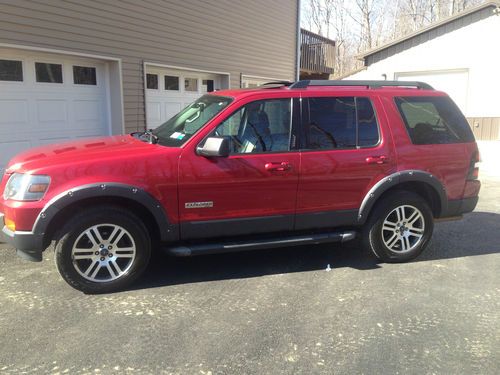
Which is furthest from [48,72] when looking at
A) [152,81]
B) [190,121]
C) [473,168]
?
[473,168]

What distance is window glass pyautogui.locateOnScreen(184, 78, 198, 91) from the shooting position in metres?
11.3

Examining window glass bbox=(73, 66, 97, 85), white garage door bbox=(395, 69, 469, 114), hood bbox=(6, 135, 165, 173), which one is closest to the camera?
hood bbox=(6, 135, 165, 173)

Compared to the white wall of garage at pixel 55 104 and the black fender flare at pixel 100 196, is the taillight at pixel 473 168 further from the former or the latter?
the white wall of garage at pixel 55 104

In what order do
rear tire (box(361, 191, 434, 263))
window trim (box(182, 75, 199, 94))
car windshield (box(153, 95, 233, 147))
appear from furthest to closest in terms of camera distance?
window trim (box(182, 75, 199, 94)) → rear tire (box(361, 191, 434, 263)) → car windshield (box(153, 95, 233, 147))

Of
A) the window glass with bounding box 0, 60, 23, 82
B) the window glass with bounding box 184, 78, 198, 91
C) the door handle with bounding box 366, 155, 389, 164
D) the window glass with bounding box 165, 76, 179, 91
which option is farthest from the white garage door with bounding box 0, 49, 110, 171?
the door handle with bounding box 366, 155, 389, 164

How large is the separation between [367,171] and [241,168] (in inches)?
53.1

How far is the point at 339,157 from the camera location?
4.46 m

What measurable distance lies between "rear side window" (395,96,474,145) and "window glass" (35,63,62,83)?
6.10m

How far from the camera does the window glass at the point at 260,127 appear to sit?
4.23 meters

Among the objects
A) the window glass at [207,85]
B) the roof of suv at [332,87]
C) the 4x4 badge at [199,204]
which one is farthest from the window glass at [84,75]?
the 4x4 badge at [199,204]

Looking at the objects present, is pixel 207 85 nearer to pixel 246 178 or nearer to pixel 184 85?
pixel 184 85

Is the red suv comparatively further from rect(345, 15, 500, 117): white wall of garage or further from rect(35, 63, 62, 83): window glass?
rect(345, 15, 500, 117): white wall of garage

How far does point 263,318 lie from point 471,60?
16.2m

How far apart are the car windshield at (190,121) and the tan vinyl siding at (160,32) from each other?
4066 mm
